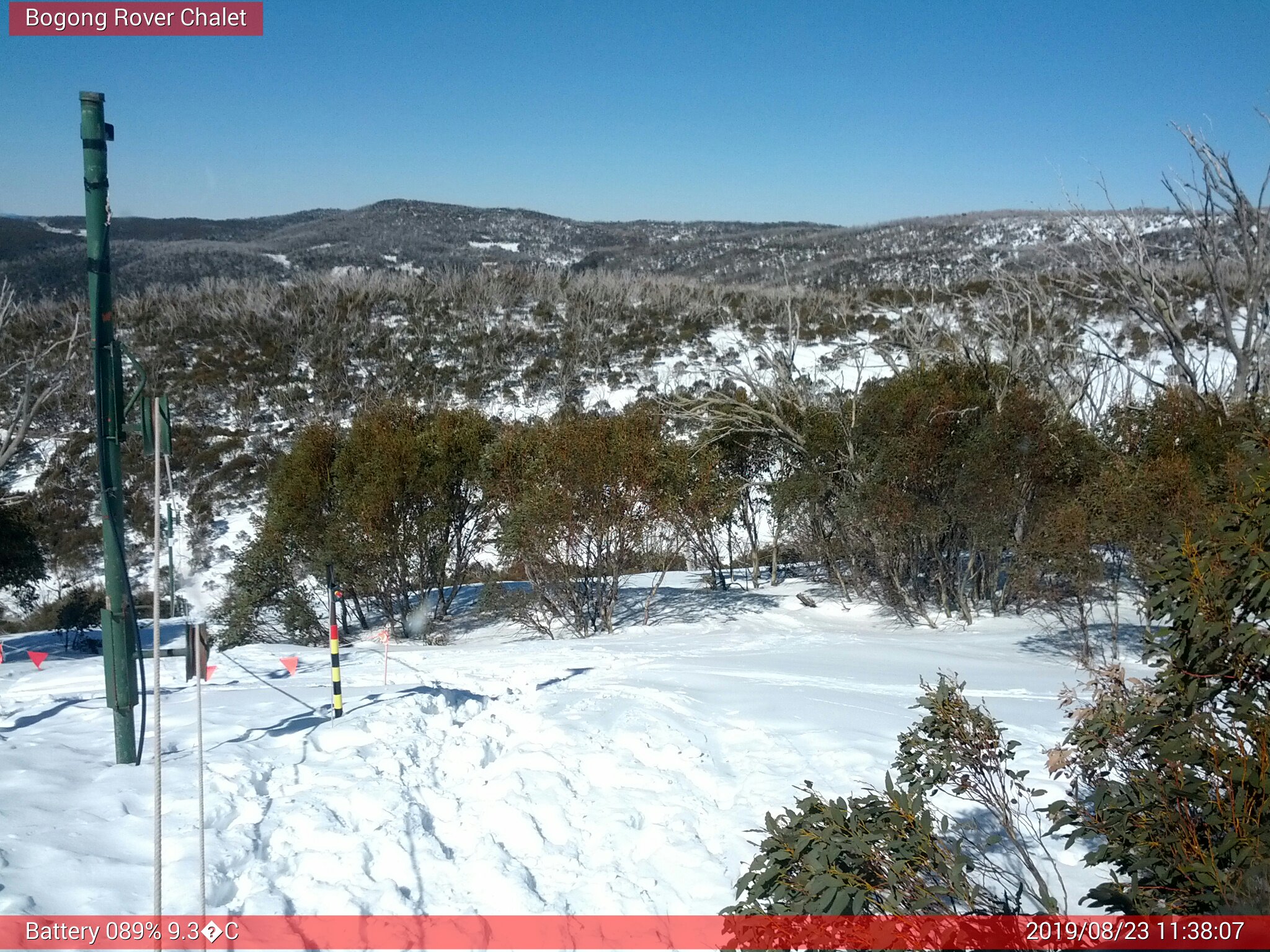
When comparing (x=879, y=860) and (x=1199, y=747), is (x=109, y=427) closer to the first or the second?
(x=879, y=860)

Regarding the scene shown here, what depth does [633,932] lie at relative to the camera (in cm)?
464

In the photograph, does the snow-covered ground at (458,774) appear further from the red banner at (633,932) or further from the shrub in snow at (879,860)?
the shrub in snow at (879,860)

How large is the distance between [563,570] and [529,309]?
3431cm

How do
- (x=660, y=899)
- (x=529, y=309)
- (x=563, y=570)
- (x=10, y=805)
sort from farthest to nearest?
(x=529, y=309), (x=563, y=570), (x=660, y=899), (x=10, y=805)

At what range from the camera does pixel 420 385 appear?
36500mm

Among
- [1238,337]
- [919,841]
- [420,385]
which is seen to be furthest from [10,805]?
[1238,337]

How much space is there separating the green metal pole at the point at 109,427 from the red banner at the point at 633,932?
212 cm

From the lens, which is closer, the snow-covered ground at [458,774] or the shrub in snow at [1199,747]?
the shrub in snow at [1199,747]

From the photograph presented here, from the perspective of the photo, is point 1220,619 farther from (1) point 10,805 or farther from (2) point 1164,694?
(1) point 10,805

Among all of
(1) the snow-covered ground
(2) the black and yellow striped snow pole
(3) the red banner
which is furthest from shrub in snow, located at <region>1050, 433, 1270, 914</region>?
(2) the black and yellow striped snow pole

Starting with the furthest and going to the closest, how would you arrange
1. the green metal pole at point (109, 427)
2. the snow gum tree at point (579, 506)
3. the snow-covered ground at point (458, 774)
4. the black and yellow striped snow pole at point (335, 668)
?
the snow gum tree at point (579, 506) → the black and yellow striped snow pole at point (335, 668) → the green metal pole at point (109, 427) → the snow-covered ground at point (458, 774)

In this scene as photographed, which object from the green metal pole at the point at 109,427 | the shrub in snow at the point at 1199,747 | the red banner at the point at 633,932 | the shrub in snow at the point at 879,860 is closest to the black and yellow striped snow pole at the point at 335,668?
the green metal pole at the point at 109,427

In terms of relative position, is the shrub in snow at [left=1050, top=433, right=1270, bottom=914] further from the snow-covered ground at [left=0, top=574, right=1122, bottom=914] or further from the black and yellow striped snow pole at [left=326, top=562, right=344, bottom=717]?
the black and yellow striped snow pole at [left=326, top=562, right=344, bottom=717]

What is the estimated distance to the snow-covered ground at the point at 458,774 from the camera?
4414 mm
